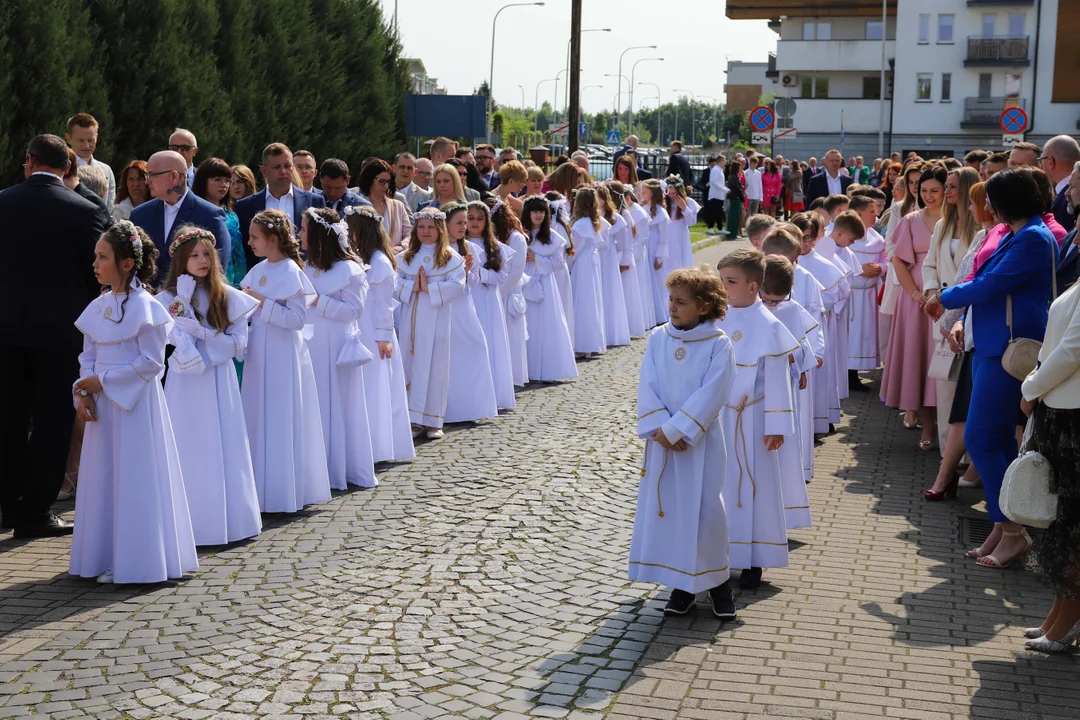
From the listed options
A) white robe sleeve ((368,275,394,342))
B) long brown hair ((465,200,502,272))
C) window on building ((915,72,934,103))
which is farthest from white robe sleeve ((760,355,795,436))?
window on building ((915,72,934,103))

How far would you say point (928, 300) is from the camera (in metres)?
8.66

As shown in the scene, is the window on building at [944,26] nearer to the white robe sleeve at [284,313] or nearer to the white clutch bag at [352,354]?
the white clutch bag at [352,354]

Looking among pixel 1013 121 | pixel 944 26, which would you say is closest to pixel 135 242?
pixel 1013 121

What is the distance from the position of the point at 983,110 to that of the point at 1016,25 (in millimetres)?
4558

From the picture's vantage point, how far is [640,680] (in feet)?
18.9

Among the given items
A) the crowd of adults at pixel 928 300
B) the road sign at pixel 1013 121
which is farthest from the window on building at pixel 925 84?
the crowd of adults at pixel 928 300

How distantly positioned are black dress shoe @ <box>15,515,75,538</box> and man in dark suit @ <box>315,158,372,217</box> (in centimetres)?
378

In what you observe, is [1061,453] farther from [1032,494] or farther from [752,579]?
[752,579]

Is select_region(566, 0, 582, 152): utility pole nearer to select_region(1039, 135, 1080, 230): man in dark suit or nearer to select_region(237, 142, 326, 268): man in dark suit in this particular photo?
select_region(237, 142, 326, 268): man in dark suit

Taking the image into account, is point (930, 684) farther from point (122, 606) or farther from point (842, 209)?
point (842, 209)

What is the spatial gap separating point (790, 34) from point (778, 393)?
248 ft

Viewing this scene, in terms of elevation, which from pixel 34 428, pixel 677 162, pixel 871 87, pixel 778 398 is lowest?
pixel 34 428

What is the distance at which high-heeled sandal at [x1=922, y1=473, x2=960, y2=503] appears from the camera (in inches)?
367

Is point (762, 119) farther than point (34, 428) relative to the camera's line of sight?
Yes
